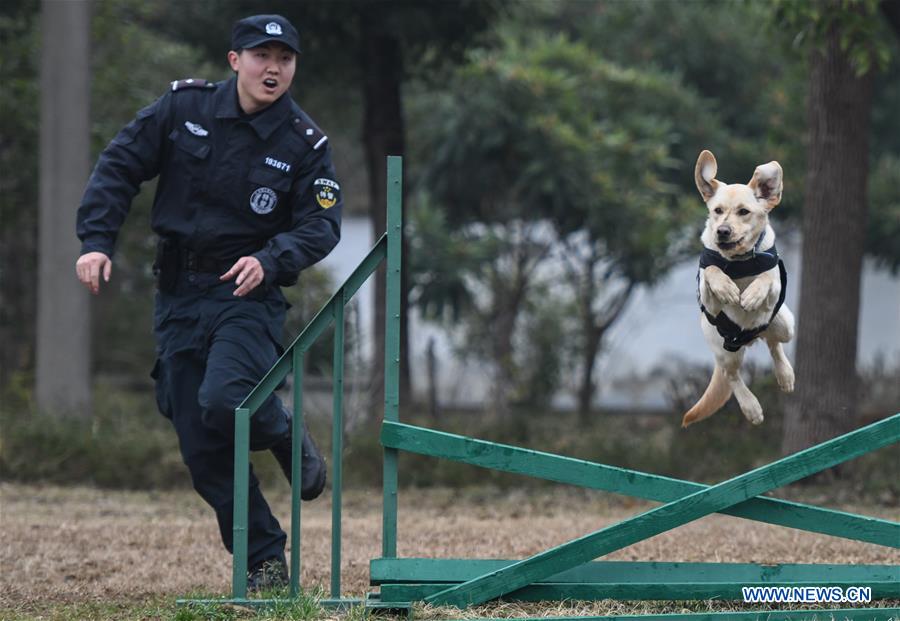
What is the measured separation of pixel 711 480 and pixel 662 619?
5.22m

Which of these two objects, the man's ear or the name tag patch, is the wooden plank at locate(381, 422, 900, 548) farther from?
the man's ear

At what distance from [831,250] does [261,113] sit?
526 cm

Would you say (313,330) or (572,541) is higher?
(313,330)

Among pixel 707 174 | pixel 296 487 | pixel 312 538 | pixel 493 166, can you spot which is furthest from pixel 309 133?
pixel 493 166

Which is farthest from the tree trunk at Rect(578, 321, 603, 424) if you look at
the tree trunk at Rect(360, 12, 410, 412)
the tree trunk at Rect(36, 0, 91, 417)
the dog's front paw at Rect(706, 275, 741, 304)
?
the dog's front paw at Rect(706, 275, 741, 304)

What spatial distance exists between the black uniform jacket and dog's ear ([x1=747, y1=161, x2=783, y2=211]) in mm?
1529

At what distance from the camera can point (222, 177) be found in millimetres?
4777

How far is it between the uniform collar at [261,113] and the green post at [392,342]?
0.71 m

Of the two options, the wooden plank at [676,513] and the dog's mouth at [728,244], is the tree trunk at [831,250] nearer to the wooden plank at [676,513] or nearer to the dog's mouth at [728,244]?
the wooden plank at [676,513]

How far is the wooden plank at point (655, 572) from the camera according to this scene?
4.34m

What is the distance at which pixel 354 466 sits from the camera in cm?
948

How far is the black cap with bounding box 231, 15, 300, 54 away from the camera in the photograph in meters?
4.68

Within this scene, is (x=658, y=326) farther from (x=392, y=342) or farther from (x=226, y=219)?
(x=392, y=342)

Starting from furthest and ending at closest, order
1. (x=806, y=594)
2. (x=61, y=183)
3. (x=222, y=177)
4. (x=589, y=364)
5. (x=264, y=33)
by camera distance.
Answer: (x=589, y=364), (x=61, y=183), (x=222, y=177), (x=264, y=33), (x=806, y=594)
